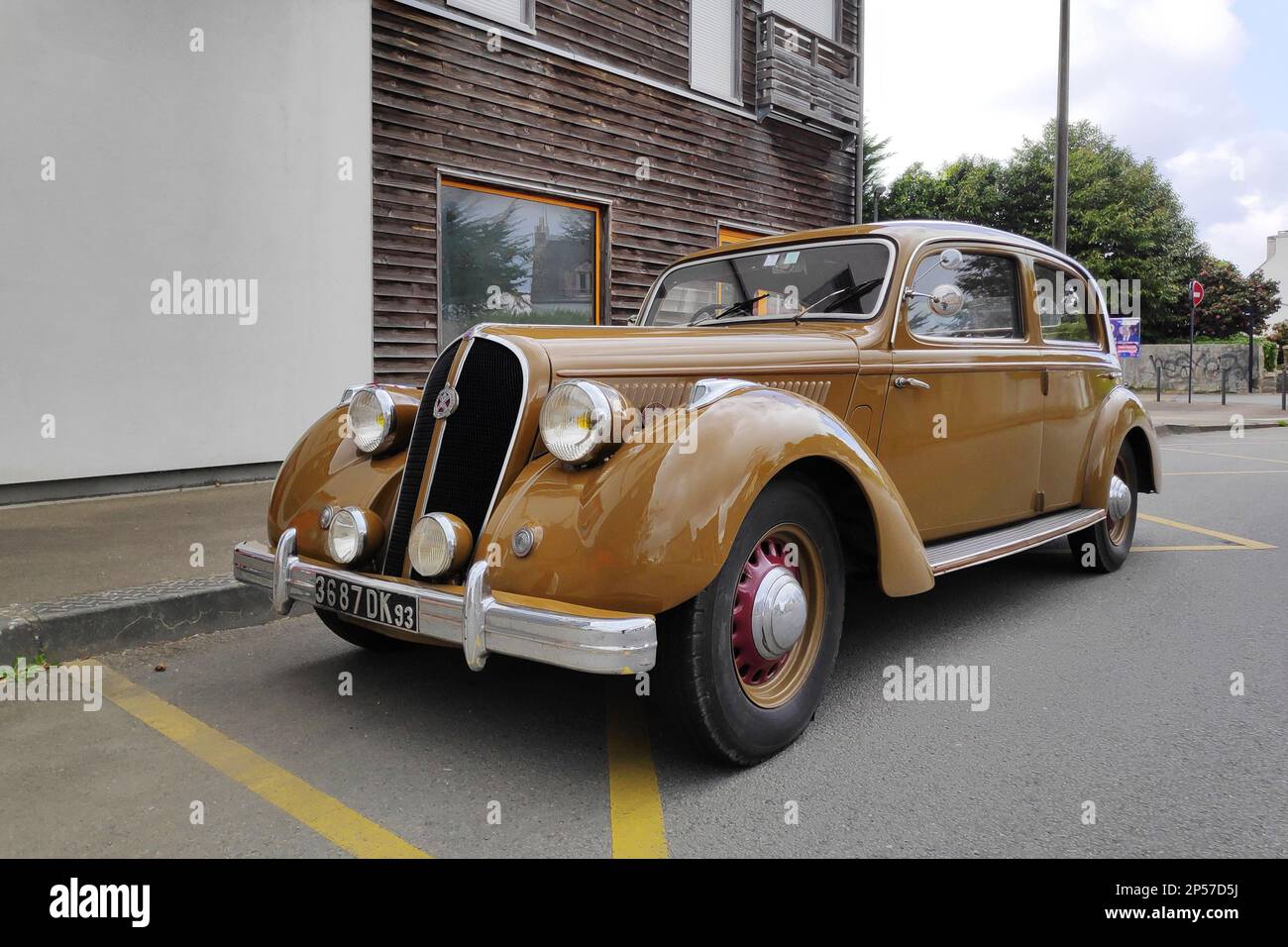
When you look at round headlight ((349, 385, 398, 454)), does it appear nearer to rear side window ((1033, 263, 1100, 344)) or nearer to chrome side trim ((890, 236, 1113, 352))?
chrome side trim ((890, 236, 1113, 352))

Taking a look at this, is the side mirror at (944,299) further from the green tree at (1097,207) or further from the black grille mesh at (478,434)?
the green tree at (1097,207)

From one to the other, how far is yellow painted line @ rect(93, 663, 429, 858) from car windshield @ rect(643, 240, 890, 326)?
256cm

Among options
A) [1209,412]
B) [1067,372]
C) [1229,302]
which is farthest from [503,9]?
[1229,302]

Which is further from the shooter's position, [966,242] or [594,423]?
[966,242]

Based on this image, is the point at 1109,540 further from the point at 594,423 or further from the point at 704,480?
the point at 594,423

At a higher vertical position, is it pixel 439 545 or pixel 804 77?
pixel 804 77

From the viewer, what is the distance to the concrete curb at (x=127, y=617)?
3.68 meters

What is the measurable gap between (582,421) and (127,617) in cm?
248

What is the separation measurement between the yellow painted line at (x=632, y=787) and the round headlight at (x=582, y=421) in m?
0.93

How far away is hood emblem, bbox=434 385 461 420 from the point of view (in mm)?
2990

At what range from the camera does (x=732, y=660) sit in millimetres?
2684

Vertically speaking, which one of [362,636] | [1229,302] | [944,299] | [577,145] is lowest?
[362,636]
